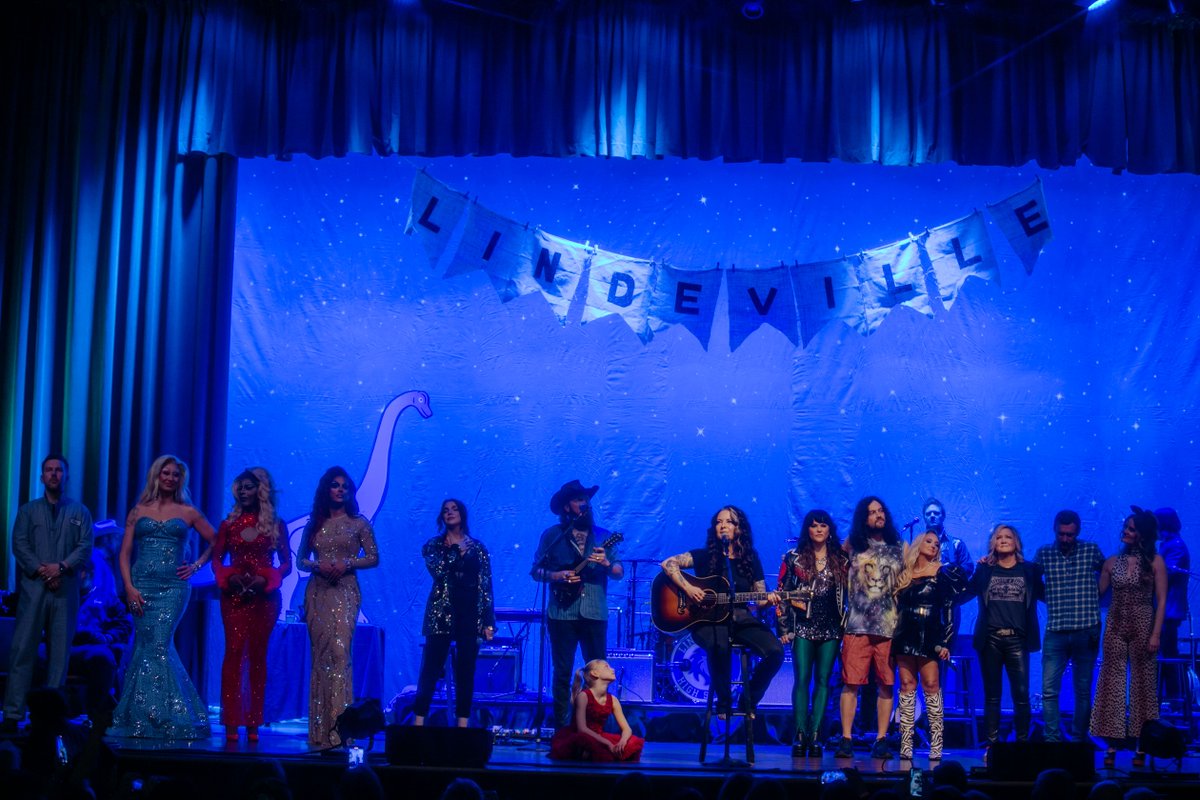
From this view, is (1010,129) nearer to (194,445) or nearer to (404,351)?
(404,351)

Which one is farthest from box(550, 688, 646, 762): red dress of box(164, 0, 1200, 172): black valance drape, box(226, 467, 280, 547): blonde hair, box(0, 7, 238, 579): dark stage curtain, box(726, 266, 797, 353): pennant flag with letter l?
box(164, 0, 1200, 172): black valance drape

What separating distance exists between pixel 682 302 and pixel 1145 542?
4.12 meters

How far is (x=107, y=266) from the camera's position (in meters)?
10.9

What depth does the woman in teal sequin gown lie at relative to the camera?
8.61 metres

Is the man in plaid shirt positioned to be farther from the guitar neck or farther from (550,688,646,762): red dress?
(550,688,646,762): red dress

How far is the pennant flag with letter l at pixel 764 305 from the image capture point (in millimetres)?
11211

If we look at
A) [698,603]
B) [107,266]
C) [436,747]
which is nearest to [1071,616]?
[698,603]

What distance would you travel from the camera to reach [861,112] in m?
10.9

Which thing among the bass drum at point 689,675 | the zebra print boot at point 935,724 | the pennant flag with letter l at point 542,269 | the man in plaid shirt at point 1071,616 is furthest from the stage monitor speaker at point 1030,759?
the pennant flag with letter l at point 542,269

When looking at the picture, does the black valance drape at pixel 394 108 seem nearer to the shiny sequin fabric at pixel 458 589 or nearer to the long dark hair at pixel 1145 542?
the shiny sequin fabric at pixel 458 589

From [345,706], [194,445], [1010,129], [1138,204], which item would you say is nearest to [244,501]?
[345,706]

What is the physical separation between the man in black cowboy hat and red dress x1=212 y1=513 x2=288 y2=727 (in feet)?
5.71

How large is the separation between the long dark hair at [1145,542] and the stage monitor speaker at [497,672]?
4.55 metres

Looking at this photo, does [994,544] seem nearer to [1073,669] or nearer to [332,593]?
[1073,669]
